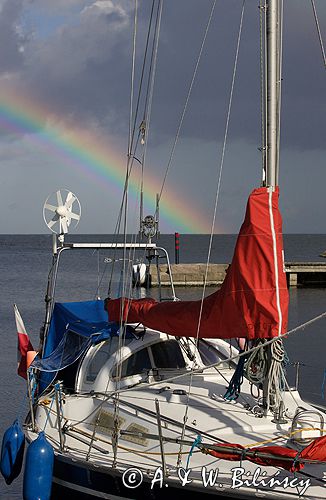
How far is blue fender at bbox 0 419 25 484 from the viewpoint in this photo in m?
13.7

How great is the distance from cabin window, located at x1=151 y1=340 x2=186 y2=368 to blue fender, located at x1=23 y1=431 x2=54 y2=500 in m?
2.94

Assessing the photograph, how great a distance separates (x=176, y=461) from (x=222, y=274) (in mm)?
46568

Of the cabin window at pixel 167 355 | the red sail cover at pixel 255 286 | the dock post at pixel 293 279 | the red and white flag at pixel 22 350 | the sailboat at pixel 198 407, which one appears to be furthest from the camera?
the dock post at pixel 293 279

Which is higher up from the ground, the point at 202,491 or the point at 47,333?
the point at 47,333

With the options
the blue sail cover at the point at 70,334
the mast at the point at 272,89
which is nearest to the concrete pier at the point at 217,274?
the blue sail cover at the point at 70,334

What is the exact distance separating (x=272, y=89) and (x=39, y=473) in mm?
6878

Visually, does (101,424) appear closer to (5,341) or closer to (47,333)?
(47,333)

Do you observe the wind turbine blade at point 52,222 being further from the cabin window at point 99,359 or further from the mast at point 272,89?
the mast at point 272,89

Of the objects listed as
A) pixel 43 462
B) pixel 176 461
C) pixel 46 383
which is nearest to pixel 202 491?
pixel 176 461

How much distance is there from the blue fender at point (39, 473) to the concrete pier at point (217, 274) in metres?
45.2

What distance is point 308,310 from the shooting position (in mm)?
45875

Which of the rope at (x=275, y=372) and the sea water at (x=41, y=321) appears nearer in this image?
the rope at (x=275, y=372)

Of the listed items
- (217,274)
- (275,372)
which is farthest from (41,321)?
(275,372)

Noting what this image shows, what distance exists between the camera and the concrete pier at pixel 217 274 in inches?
2267
